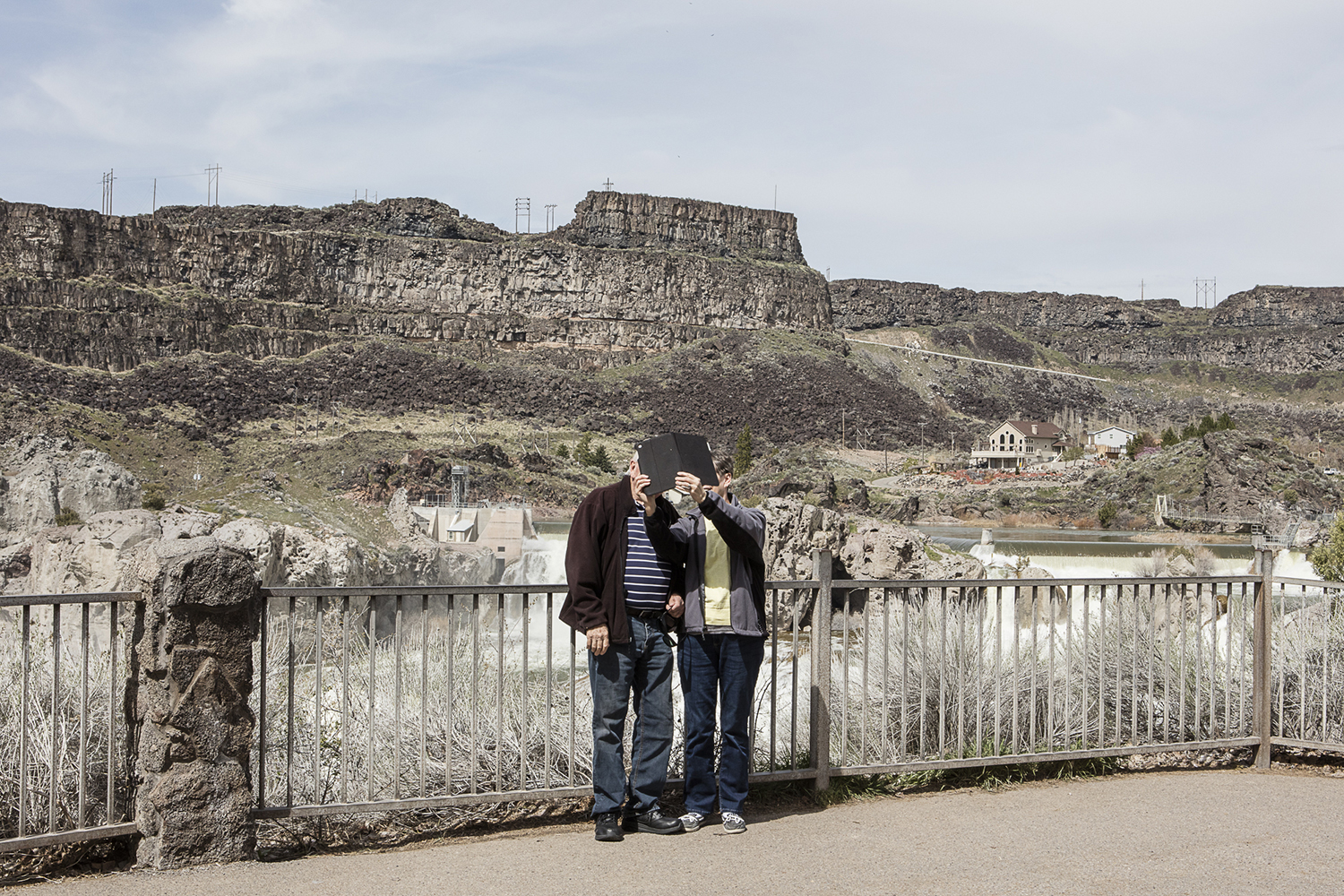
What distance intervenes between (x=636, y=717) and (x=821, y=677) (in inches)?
36.8

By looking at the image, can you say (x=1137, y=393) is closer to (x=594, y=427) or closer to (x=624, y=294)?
(x=624, y=294)

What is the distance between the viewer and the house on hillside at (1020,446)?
276ft

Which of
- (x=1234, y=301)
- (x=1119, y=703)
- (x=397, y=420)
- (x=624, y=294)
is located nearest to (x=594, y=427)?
Result: (x=397, y=420)

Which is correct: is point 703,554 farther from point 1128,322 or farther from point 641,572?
point 1128,322

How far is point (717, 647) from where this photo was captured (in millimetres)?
4656

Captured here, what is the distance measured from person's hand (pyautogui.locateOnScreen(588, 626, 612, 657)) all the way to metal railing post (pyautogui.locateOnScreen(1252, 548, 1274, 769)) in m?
3.62

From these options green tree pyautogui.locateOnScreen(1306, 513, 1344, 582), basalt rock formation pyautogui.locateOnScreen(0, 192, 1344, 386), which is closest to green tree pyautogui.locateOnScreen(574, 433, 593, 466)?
basalt rock formation pyautogui.locateOnScreen(0, 192, 1344, 386)

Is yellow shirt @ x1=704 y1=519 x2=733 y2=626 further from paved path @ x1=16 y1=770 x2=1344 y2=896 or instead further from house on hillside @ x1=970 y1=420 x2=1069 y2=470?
house on hillside @ x1=970 y1=420 x2=1069 y2=470

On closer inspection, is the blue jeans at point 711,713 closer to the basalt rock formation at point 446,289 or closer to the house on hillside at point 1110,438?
the basalt rock formation at point 446,289

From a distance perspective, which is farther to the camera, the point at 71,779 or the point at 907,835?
the point at 907,835

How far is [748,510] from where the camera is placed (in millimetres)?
4625

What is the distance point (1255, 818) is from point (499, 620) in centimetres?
340

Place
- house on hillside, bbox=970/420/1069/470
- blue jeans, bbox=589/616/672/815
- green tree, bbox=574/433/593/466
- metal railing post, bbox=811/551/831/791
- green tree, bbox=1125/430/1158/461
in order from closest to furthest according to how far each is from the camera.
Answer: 1. blue jeans, bbox=589/616/672/815
2. metal railing post, bbox=811/551/831/791
3. green tree, bbox=574/433/593/466
4. green tree, bbox=1125/430/1158/461
5. house on hillside, bbox=970/420/1069/470

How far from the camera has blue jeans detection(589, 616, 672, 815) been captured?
14.5 ft
